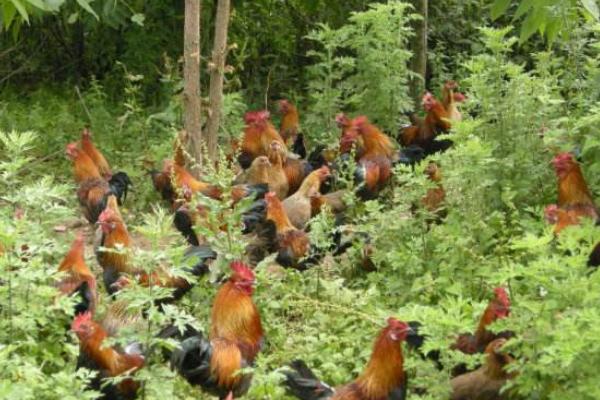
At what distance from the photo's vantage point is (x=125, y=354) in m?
4.73

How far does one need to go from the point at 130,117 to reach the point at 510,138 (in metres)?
4.62

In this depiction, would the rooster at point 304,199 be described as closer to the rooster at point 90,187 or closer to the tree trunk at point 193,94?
the tree trunk at point 193,94

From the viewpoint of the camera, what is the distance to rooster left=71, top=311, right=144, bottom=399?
15.1 ft

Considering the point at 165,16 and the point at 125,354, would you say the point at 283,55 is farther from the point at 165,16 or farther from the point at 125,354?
the point at 125,354

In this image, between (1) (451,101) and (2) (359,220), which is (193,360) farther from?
(1) (451,101)

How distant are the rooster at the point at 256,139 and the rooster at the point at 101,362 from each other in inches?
128

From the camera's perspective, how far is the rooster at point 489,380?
431 centimetres

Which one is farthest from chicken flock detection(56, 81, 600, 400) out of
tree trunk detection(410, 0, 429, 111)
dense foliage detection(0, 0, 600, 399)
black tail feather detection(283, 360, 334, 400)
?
tree trunk detection(410, 0, 429, 111)

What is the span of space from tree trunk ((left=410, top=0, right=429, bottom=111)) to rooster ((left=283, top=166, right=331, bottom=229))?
9.44 ft

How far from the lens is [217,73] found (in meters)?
7.36

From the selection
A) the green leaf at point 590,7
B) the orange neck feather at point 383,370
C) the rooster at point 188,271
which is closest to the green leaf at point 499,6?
the green leaf at point 590,7

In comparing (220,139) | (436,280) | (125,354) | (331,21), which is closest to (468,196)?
(436,280)

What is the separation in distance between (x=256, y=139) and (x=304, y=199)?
3.81ft

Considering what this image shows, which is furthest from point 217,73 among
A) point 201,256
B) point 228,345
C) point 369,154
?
point 228,345
